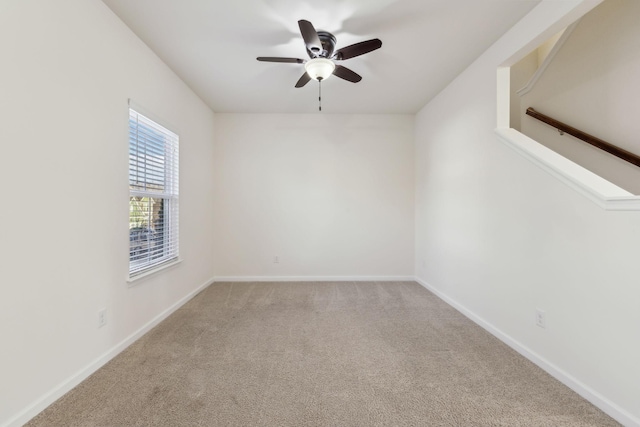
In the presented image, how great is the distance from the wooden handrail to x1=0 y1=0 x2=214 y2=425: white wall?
3921 mm

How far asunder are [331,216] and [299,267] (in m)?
0.96

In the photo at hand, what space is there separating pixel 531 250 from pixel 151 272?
10.7ft

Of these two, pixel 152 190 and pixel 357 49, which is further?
pixel 152 190

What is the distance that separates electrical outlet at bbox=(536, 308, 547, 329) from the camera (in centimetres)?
191

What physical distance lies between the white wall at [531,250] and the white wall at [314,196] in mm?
867

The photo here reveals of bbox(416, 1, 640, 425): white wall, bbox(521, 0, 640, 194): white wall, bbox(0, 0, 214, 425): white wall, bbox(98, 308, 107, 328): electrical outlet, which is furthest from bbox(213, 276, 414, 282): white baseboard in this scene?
bbox(521, 0, 640, 194): white wall

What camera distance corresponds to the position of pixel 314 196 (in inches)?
167

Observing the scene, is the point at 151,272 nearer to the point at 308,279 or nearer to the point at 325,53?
the point at 308,279

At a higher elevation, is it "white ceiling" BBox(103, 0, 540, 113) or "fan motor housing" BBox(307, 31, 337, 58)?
"white ceiling" BBox(103, 0, 540, 113)

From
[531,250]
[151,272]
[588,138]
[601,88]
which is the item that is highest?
[601,88]

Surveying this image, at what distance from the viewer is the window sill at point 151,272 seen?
2244 mm

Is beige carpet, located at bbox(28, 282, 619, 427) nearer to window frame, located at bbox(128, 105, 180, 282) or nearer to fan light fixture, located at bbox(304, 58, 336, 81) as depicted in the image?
window frame, located at bbox(128, 105, 180, 282)

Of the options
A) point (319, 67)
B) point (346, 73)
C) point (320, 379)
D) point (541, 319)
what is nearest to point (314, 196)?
point (346, 73)

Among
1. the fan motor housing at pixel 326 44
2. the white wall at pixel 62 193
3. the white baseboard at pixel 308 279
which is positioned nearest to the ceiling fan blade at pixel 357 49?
the fan motor housing at pixel 326 44
